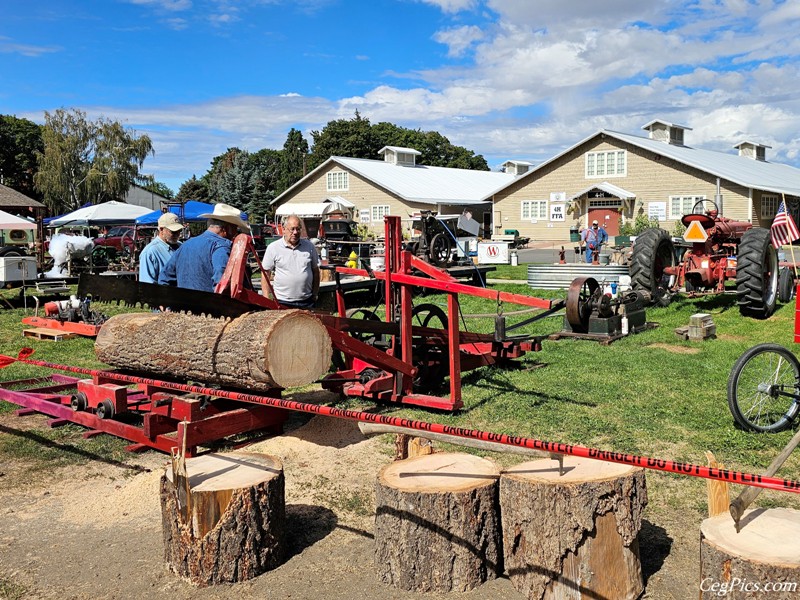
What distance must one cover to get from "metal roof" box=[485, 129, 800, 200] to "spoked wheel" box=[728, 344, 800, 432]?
2523cm

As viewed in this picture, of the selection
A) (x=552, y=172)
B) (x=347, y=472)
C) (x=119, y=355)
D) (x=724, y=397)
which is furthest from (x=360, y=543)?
(x=552, y=172)

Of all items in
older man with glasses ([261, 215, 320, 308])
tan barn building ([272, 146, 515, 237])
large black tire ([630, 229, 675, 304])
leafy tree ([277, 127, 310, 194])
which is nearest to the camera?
older man with glasses ([261, 215, 320, 308])

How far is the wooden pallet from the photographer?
12.1m

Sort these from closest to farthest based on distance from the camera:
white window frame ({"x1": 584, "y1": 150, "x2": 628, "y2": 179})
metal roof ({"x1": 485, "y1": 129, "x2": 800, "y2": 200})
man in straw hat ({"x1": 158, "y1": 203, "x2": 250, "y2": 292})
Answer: man in straw hat ({"x1": 158, "y1": 203, "x2": 250, "y2": 292})
metal roof ({"x1": 485, "y1": 129, "x2": 800, "y2": 200})
white window frame ({"x1": 584, "y1": 150, "x2": 628, "y2": 179})

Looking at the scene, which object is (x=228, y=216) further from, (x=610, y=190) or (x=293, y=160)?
(x=293, y=160)

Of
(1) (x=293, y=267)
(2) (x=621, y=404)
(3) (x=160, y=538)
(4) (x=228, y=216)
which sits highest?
(4) (x=228, y=216)

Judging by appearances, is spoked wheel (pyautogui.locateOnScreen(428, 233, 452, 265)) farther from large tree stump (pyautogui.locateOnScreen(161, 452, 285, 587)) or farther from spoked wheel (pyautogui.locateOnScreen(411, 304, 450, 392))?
large tree stump (pyautogui.locateOnScreen(161, 452, 285, 587))

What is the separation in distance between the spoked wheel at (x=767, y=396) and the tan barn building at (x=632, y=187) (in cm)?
2631

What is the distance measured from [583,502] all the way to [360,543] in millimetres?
1542

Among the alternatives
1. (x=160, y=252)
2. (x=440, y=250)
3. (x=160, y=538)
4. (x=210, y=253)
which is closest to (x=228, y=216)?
(x=210, y=253)

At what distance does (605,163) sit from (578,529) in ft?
112

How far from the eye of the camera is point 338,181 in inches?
1751

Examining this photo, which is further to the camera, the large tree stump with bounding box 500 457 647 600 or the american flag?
the american flag

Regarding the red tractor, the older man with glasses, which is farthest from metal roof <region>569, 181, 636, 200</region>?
the older man with glasses
